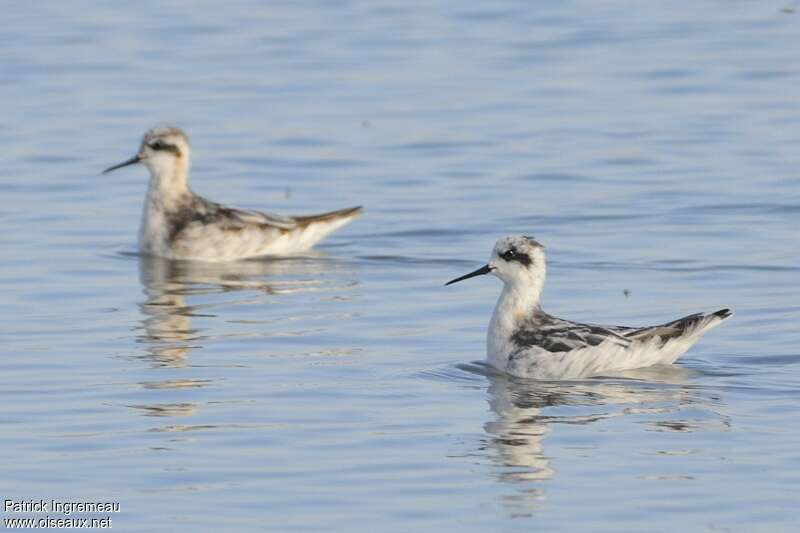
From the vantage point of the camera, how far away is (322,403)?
596 inches

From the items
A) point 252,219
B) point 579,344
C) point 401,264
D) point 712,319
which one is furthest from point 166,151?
point 712,319

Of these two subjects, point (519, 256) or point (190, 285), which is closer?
point (519, 256)

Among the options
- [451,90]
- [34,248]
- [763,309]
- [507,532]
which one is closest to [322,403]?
[507,532]

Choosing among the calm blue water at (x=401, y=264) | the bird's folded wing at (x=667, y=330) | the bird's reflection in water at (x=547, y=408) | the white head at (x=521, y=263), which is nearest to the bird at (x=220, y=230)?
the calm blue water at (x=401, y=264)

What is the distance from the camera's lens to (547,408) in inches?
599

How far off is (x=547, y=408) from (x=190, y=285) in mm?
6784

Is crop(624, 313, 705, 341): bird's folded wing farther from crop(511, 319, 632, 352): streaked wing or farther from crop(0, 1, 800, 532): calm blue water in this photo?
crop(0, 1, 800, 532): calm blue water

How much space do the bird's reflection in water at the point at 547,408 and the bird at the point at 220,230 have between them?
252 inches

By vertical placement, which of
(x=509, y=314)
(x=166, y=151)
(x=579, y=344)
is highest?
(x=166, y=151)

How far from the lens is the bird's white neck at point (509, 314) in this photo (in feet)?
54.2

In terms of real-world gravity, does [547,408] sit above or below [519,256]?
below

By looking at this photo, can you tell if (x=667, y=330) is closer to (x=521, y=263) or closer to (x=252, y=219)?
(x=521, y=263)

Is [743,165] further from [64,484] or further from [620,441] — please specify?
[64,484]

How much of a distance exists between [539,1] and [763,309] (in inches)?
840
